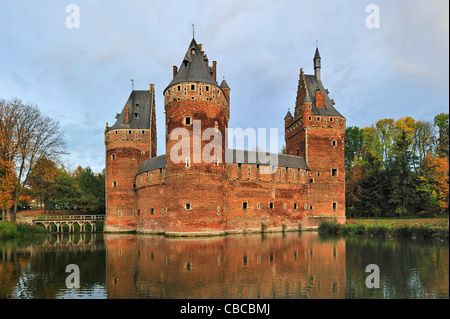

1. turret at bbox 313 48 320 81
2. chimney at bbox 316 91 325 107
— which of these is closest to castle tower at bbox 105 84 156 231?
chimney at bbox 316 91 325 107

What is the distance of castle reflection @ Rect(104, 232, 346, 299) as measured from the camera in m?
11.2

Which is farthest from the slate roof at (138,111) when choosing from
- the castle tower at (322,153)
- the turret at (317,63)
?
the turret at (317,63)

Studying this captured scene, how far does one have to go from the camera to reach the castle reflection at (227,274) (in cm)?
1123

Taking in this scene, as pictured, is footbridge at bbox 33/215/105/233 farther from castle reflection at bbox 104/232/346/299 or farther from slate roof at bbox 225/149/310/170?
castle reflection at bbox 104/232/346/299

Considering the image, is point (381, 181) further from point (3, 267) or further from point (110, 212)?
point (3, 267)

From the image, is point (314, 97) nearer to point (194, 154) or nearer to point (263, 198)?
point (263, 198)

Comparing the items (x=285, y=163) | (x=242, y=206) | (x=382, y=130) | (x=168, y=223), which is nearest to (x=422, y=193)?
(x=382, y=130)

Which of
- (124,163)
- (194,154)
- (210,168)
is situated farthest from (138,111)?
(210,168)

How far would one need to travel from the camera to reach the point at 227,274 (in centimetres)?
Answer: 1395

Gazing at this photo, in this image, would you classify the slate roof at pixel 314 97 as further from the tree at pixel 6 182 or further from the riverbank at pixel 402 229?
the tree at pixel 6 182

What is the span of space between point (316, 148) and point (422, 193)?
13.2 m

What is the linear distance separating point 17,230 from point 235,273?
28355mm

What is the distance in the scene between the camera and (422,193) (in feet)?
134
